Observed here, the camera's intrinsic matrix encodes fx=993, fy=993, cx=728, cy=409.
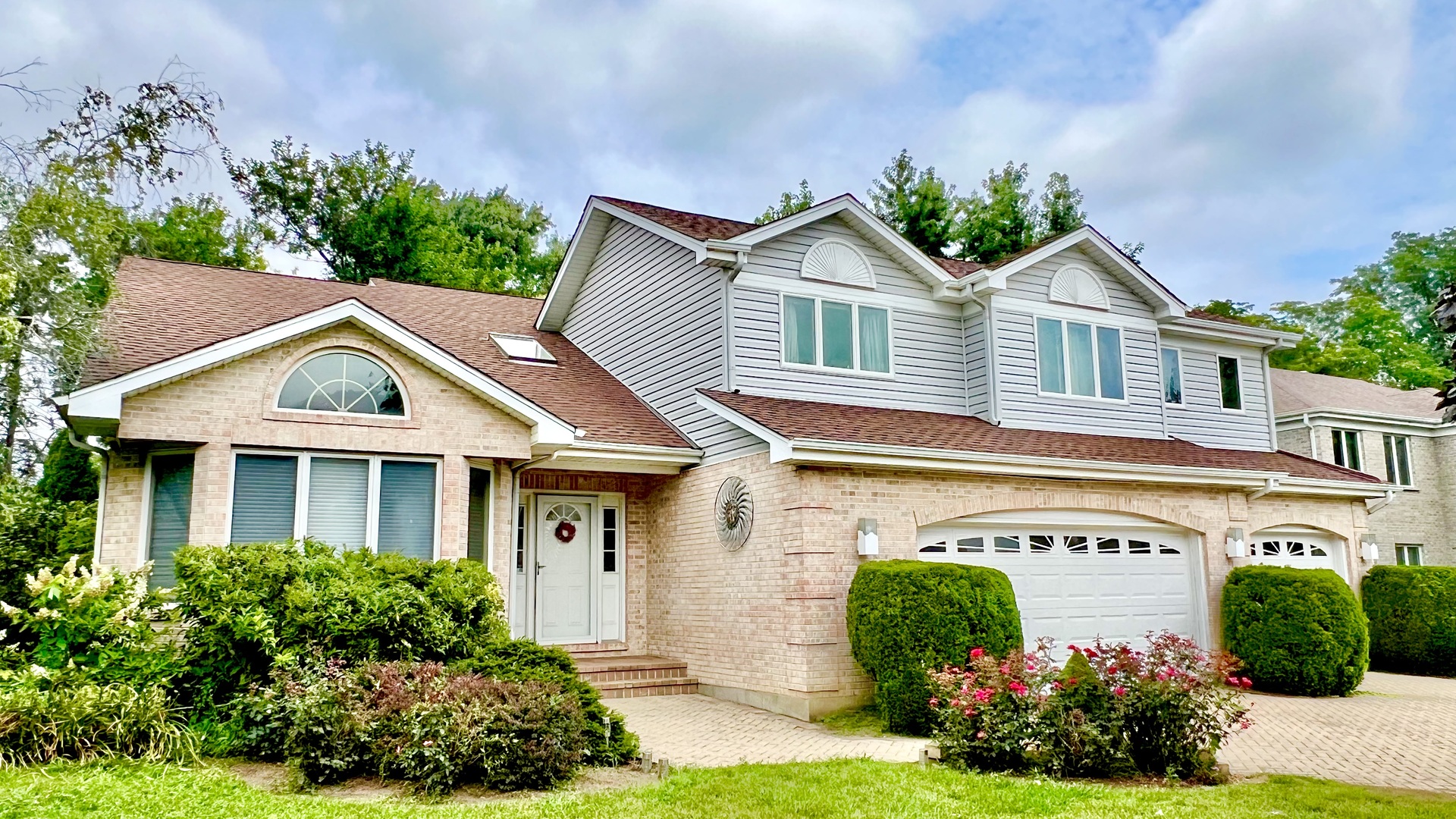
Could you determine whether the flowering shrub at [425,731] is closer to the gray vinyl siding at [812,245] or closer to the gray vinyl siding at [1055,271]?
the gray vinyl siding at [812,245]

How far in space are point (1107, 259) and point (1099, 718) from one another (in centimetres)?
977

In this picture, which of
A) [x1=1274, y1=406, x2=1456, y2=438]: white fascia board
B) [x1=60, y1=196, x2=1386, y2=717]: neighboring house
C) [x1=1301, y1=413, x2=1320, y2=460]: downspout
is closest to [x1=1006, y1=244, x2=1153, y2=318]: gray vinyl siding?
[x1=60, y1=196, x2=1386, y2=717]: neighboring house

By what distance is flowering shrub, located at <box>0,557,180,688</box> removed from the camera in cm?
828

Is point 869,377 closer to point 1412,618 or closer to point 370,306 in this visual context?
point 370,306

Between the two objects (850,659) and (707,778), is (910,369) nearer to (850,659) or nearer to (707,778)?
(850,659)

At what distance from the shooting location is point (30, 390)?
404 inches

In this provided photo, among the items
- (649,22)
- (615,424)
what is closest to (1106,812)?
(615,424)

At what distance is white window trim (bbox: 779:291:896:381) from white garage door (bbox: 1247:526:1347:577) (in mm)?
6852

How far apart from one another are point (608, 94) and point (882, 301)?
896 centimetres

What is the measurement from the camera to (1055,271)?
15.5 m

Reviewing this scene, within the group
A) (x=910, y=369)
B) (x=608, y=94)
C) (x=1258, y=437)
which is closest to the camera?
(x=910, y=369)

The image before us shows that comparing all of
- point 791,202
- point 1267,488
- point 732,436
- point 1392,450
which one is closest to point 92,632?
point 732,436

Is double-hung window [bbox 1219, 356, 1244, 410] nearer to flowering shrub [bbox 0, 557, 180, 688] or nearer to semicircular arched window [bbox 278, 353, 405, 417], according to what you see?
semicircular arched window [bbox 278, 353, 405, 417]

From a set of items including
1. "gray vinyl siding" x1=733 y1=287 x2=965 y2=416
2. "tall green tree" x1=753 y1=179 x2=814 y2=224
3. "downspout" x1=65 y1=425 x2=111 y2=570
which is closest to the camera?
"downspout" x1=65 y1=425 x2=111 y2=570
